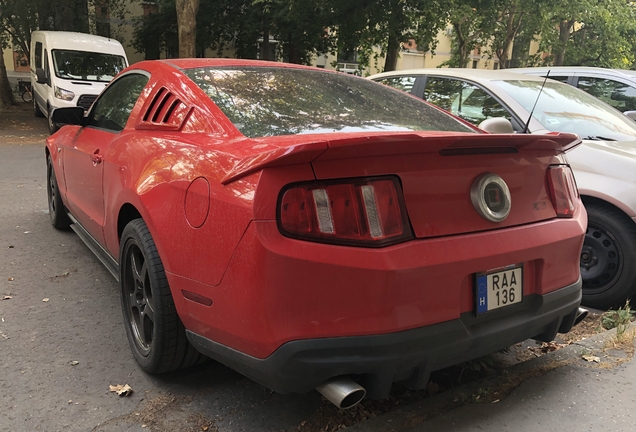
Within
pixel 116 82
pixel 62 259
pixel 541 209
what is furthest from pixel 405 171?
pixel 62 259

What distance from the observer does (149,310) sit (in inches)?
107

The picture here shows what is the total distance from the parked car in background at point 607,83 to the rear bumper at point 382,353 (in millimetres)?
4645

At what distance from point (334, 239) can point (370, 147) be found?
354 mm

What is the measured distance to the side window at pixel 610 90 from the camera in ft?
19.9

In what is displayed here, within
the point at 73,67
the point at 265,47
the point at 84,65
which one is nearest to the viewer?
the point at 73,67

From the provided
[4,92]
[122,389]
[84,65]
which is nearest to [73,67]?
[84,65]

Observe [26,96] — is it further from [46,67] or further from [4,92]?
[46,67]

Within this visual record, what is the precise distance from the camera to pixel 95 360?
117 inches

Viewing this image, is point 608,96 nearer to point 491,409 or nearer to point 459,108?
point 459,108

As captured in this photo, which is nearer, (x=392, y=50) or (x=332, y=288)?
(x=332, y=288)

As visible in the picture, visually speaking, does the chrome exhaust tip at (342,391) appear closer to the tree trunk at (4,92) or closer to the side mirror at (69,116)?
the side mirror at (69,116)

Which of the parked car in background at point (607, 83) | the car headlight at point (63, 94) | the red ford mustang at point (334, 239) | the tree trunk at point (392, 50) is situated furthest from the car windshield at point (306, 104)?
the tree trunk at point (392, 50)

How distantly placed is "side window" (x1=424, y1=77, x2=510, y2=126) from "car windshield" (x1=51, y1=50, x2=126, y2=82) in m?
10.4

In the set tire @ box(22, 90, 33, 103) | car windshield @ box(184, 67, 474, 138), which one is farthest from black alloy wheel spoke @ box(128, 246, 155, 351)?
tire @ box(22, 90, 33, 103)
